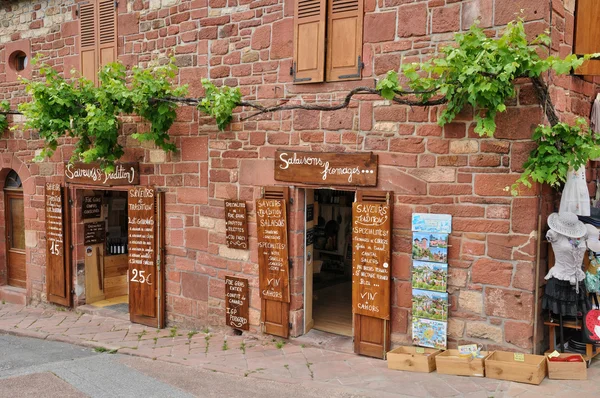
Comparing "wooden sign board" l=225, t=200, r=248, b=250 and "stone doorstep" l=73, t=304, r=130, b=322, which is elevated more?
"wooden sign board" l=225, t=200, r=248, b=250

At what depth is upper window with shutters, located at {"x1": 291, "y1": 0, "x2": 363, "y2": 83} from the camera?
6430 millimetres

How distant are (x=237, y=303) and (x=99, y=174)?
10.3 feet

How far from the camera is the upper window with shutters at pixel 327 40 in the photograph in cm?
643

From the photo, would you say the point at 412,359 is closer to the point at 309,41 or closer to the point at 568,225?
the point at 568,225

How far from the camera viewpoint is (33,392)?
581 centimetres

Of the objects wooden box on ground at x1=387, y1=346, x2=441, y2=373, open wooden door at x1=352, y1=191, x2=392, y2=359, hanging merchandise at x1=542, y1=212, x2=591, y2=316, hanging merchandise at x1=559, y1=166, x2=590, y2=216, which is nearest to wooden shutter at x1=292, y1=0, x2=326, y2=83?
open wooden door at x1=352, y1=191, x2=392, y2=359

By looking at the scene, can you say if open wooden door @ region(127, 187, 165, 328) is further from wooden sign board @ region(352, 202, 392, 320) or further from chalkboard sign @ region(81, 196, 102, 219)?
wooden sign board @ region(352, 202, 392, 320)

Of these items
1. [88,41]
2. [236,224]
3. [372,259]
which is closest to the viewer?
[372,259]

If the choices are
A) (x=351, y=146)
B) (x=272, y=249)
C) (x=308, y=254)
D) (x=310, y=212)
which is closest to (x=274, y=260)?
(x=272, y=249)

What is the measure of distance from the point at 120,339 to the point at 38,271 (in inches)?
127

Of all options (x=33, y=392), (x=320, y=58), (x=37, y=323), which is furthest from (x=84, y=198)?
(x=320, y=58)

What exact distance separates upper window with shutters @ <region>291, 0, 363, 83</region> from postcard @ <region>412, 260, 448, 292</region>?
2187 mm

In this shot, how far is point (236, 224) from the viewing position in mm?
7434

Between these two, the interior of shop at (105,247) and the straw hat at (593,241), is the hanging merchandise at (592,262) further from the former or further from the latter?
the interior of shop at (105,247)
